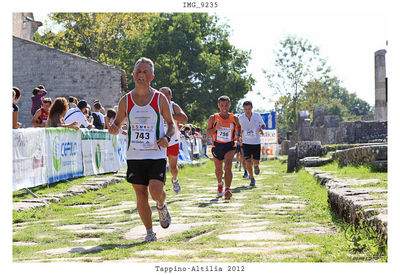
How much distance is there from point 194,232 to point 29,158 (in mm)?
4116

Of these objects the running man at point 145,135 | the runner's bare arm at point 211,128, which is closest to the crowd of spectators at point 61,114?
the runner's bare arm at point 211,128

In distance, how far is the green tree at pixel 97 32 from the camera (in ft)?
140

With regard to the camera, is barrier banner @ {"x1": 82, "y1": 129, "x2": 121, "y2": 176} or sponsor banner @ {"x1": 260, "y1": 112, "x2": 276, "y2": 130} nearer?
barrier banner @ {"x1": 82, "y1": 129, "x2": 121, "y2": 176}

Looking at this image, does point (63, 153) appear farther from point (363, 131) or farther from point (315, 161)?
point (363, 131)

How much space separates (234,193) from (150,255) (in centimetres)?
606

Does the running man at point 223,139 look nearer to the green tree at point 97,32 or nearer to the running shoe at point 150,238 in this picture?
the running shoe at point 150,238

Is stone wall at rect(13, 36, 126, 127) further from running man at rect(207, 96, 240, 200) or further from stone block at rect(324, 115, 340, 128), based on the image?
running man at rect(207, 96, 240, 200)

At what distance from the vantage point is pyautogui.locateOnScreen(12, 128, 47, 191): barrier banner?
8539 millimetres

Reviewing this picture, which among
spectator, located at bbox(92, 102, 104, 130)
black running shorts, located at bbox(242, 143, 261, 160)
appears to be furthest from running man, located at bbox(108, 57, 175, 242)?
spectator, located at bbox(92, 102, 104, 130)

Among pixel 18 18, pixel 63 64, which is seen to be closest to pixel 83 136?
pixel 63 64

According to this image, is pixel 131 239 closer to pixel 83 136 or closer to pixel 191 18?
pixel 83 136

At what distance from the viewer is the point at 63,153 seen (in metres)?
10.9

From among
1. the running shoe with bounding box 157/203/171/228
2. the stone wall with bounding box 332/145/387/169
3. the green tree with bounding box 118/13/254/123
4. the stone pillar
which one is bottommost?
the running shoe with bounding box 157/203/171/228

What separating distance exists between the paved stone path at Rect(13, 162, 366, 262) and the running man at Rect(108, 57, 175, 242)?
506 mm
